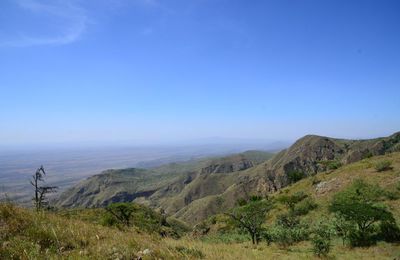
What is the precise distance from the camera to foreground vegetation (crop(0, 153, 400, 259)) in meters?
5.50

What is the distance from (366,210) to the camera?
19.0 metres

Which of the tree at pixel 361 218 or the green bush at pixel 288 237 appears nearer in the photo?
the tree at pixel 361 218

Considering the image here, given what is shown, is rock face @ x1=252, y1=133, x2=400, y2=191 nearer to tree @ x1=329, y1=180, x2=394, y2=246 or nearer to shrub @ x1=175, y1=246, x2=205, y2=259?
tree @ x1=329, y1=180, x2=394, y2=246

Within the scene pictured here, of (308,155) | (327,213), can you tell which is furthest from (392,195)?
(308,155)

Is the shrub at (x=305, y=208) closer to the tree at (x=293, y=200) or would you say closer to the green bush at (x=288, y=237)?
the tree at (x=293, y=200)

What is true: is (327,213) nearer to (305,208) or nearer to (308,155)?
(305,208)

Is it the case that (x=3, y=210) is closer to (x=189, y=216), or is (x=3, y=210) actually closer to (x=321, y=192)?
(x=321, y=192)

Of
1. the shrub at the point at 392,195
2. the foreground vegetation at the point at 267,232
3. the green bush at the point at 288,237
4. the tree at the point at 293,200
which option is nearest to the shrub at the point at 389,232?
the foreground vegetation at the point at 267,232

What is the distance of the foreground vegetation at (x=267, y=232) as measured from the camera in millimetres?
5500

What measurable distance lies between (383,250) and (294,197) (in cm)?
2219

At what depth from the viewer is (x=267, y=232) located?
2433 cm

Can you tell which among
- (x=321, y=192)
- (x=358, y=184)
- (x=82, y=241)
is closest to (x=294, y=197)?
(x=321, y=192)

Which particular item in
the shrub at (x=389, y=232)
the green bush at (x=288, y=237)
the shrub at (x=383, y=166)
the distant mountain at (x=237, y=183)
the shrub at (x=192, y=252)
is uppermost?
the shrub at (x=192, y=252)

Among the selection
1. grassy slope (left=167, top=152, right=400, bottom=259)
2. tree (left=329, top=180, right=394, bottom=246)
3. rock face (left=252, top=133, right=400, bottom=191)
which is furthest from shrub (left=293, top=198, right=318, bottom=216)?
rock face (left=252, top=133, right=400, bottom=191)
